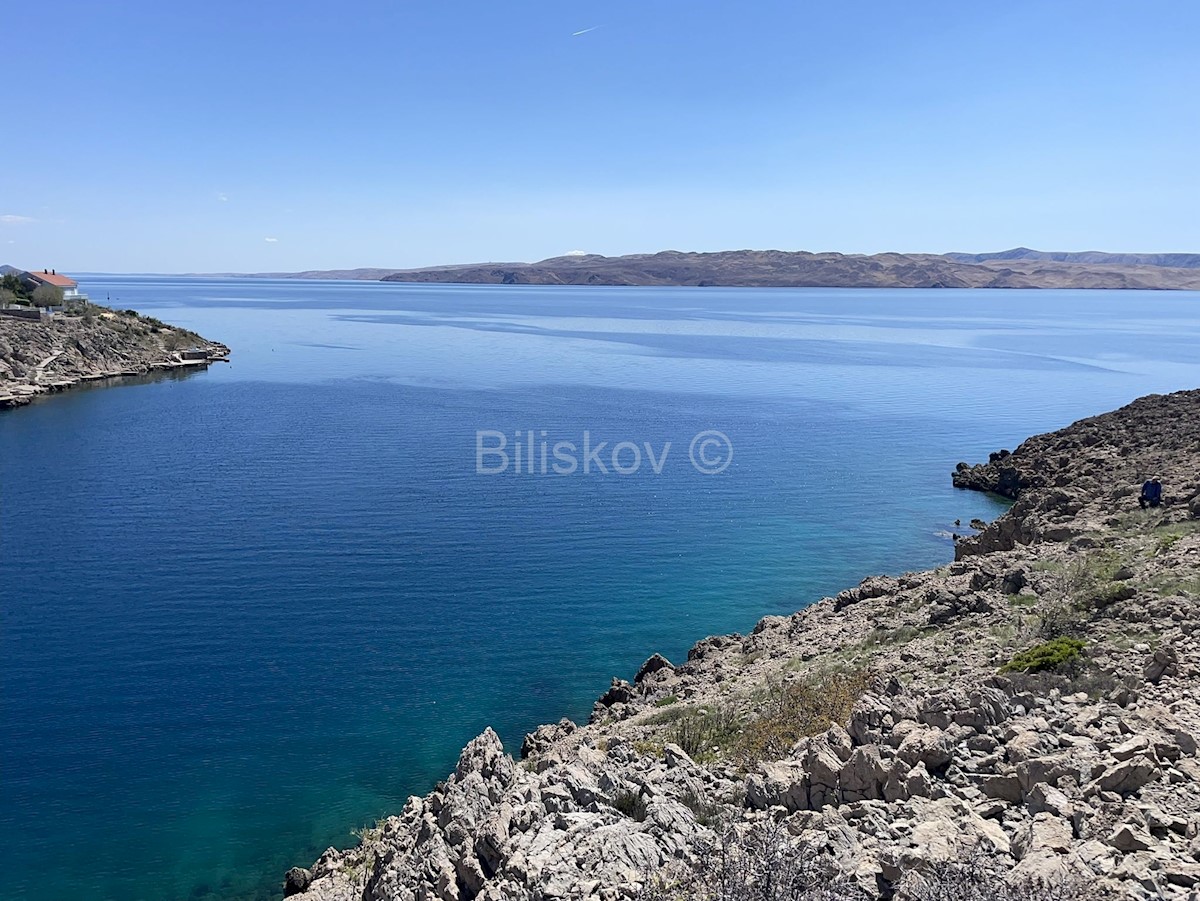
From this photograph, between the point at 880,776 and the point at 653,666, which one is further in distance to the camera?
the point at 653,666

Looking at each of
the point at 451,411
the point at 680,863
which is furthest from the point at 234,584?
the point at 451,411

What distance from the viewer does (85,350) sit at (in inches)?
3654

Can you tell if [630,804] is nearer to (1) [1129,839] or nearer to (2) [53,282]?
(1) [1129,839]

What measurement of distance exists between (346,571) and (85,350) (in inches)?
2923

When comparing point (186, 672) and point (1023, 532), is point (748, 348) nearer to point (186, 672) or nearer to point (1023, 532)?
point (1023, 532)

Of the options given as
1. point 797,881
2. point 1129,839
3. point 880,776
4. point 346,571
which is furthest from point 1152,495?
point 346,571

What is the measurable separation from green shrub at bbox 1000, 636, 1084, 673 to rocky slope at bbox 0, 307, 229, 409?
79.7m

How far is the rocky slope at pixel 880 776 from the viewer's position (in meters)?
10.1

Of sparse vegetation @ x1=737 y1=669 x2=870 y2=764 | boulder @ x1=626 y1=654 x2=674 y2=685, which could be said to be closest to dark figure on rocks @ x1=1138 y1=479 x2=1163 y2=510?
sparse vegetation @ x1=737 y1=669 x2=870 y2=764

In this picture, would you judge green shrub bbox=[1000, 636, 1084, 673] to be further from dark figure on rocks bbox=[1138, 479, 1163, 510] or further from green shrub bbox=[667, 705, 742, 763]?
dark figure on rocks bbox=[1138, 479, 1163, 510]

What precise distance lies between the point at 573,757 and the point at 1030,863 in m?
8.53

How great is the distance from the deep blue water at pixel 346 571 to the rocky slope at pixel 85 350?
4823mm

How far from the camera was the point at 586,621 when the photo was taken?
3122cm

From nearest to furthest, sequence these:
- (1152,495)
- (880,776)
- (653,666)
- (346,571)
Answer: (880,776), (653,666), (1152,495), (346,571)
